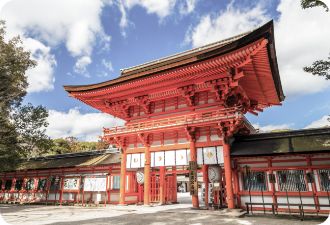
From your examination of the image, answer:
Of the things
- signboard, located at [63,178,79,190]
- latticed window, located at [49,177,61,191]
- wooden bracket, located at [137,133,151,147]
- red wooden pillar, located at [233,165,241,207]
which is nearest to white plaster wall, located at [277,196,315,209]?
red wooden pillar, located at [233,165,241,207]

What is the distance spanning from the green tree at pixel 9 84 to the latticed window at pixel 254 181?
17.6 meters

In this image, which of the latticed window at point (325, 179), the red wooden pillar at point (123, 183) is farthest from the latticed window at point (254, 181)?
the red wooden pillar at point (123, 183)

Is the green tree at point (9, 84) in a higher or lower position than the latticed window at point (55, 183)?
higher

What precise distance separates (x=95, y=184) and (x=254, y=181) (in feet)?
38.9

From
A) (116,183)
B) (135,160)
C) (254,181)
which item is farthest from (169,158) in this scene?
(116,183)

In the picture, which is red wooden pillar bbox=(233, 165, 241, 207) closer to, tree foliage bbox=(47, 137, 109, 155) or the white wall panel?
the white wall panel

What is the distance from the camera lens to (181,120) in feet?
49.1

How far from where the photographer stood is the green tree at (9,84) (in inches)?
752

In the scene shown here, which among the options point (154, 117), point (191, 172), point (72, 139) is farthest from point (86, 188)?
point (72, 139)

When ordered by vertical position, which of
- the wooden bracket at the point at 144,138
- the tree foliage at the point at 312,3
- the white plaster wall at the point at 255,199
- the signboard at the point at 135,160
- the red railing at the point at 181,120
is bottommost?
the white plaster wall at the point at 255,199

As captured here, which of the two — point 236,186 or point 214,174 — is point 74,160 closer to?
point 214,174

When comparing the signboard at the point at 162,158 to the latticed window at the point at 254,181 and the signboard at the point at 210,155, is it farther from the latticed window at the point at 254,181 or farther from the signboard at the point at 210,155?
the latticed window at the point at 254,181

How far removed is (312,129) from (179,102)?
8.16 meters

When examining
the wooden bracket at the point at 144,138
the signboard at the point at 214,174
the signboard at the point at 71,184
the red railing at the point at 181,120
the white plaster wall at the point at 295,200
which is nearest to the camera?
the white plaster wall at the point at 295,200
